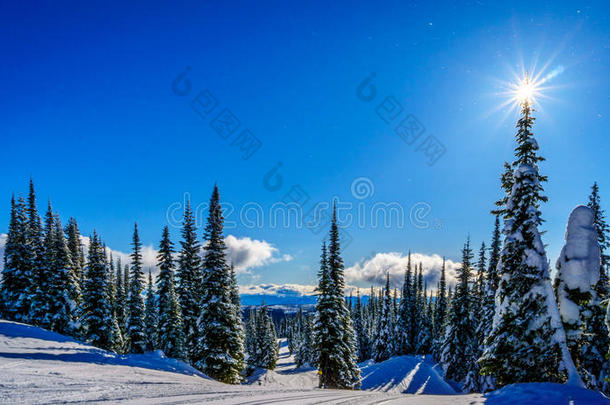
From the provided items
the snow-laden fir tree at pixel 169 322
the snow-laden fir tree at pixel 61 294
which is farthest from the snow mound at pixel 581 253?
the snow-laden fir tree at pixel 61 294

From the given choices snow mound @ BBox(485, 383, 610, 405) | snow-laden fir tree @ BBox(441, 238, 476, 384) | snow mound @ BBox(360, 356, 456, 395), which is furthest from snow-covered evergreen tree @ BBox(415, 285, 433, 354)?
snow mound @ BBox(485, 383, 610, 405)

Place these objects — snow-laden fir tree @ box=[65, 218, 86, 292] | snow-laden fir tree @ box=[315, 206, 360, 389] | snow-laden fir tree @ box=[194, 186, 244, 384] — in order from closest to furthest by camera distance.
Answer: snow-laden fir tree @ box=[194, 186, 244, 384] < snow-laden fir tree @ box=[315, 206, 360, 389] < snow-laden fir tree @ box=[65, 218, 86, 292]

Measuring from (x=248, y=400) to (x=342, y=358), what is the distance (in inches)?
811

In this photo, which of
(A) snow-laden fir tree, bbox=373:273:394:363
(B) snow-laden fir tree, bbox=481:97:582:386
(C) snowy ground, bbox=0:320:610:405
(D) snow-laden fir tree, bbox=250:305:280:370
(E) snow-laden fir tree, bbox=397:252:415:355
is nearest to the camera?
(C) snowy ground, bbox=0:320:610:405

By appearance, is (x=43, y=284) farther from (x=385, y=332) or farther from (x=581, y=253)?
(x=385, y=332)

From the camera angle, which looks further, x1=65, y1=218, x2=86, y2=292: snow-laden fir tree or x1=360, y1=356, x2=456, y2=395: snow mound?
x1=65, y1=218, x2=86, y2=292: snow-laden fir tree

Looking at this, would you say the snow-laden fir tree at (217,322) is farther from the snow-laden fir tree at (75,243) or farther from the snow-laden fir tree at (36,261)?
the snow-laden fir tree at (75,243)

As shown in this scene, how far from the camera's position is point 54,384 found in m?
7.54

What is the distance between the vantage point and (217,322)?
75.0ft

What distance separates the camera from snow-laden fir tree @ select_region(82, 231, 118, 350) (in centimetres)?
2938

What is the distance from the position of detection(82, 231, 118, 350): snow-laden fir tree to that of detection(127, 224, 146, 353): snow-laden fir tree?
2603mm

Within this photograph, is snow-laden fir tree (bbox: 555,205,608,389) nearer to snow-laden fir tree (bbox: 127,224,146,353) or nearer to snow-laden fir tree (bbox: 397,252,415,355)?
snow-laden fir tree (bbox: 127,224,146,353)

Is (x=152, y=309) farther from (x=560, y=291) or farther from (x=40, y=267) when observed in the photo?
(x=560, y=291)

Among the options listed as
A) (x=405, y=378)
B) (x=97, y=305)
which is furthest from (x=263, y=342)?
(x=97, y=305)
